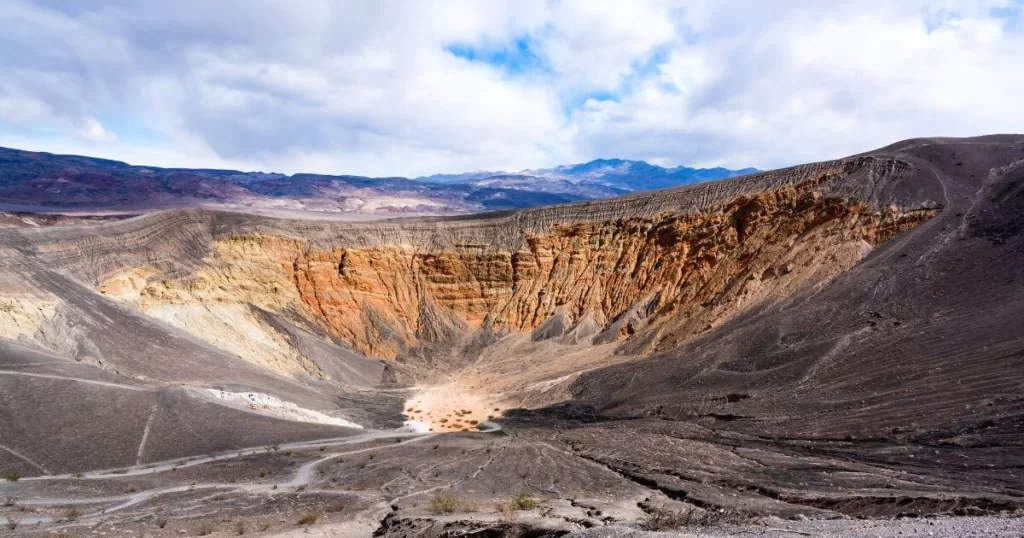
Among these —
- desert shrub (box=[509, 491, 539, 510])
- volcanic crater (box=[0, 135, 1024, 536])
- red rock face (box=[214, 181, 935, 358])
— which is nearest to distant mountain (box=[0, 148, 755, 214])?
red rock face (box=[214, 181, 935, 358])

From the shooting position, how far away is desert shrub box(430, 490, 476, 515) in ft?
46.1

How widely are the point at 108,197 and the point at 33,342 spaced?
132319 millimetres

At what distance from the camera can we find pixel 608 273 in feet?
153

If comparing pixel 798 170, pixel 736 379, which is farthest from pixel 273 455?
pixel 798 170

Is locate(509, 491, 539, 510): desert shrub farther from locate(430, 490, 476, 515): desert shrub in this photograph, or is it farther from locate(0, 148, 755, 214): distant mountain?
locate(0, 148, 755, 214): distant mountain

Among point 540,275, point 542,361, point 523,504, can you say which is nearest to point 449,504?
point 523,504

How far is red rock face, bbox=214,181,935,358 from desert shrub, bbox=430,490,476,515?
71.0 feet

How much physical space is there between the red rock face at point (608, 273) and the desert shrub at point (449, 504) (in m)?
21.6

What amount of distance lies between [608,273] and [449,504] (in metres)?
34.2

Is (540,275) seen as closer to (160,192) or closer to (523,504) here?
(523,504)

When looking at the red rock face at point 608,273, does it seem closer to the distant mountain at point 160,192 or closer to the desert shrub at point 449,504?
the desert shrub at point 449,504

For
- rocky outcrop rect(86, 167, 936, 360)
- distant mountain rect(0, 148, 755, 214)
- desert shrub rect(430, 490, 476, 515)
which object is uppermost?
distant mountain rect(0, 148, 755, 214)

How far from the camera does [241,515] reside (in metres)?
14.6

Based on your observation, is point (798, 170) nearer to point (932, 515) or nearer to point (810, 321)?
point (810, 321)
